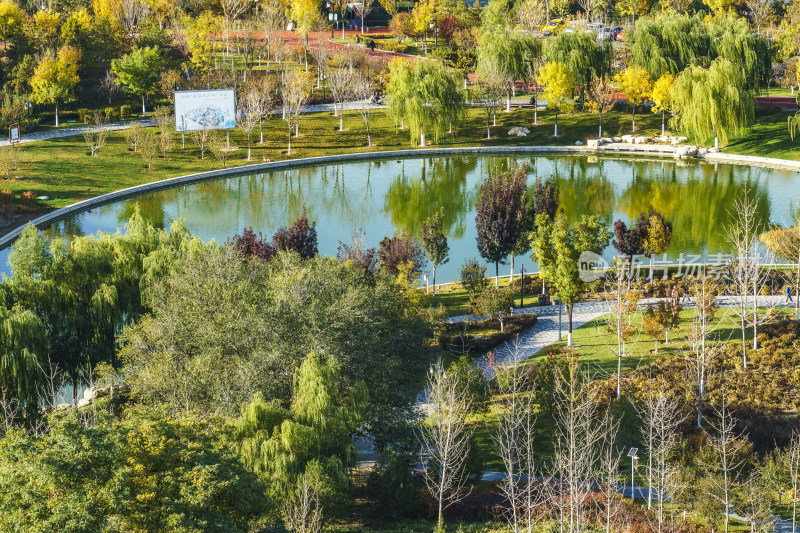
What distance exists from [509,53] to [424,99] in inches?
423

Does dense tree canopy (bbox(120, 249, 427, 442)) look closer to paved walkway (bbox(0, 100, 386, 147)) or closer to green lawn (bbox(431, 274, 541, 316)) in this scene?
green lawn (bbox(431, 274, 541, 316))

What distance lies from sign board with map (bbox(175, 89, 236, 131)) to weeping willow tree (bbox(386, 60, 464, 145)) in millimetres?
11573

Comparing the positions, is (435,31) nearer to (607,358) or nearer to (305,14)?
(305,14)

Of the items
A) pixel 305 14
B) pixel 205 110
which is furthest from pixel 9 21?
pixel 305 14

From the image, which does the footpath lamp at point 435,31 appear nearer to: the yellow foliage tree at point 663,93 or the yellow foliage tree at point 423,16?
the yellow foliage tree at point 423,16

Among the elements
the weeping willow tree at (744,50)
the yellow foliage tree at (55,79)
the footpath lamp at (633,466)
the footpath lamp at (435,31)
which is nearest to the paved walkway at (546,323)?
the footpath lamp at (633,466)

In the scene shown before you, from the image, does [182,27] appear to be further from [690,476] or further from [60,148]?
[690,476]

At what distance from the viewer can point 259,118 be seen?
224 ft

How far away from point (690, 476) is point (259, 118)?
164 feet

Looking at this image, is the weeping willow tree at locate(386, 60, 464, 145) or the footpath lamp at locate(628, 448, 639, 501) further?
the weeping willow tree at locate(386, 60, 464, 145)

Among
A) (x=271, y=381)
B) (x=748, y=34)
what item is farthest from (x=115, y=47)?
(x=271, y=381)

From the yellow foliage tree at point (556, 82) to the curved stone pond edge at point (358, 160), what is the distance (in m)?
3.95

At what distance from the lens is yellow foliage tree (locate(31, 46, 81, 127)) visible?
232ft

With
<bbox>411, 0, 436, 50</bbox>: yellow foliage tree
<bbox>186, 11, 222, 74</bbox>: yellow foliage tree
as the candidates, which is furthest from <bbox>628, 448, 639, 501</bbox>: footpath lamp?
<bbox>411, 0, 436, 50</bbox>: yellow foliage tree
